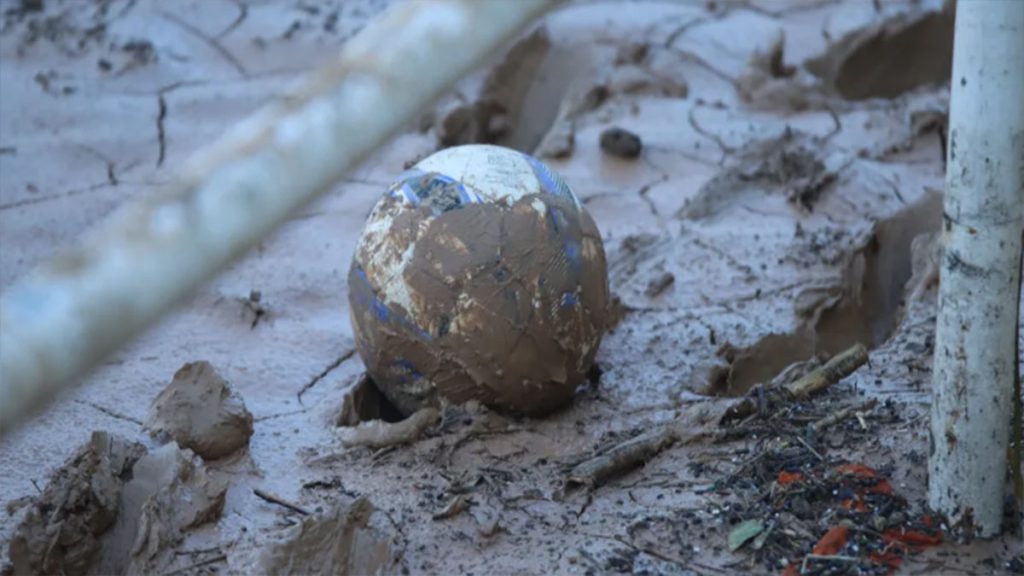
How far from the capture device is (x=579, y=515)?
2.91 metres

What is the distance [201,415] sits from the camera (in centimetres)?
328

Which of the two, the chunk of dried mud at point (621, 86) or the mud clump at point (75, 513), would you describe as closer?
the mud clump at point (75, 513)

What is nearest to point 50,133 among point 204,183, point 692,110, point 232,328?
point 232,328

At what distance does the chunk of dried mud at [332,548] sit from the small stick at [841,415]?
966 millimetres

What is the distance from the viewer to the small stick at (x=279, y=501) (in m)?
Answer: 3.01

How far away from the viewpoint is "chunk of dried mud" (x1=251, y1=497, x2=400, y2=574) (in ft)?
8.93

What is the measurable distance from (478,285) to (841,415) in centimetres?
85

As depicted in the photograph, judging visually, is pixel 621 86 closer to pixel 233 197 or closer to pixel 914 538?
pixel 914 538

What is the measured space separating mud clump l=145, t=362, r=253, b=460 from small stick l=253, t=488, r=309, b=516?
0.20 m

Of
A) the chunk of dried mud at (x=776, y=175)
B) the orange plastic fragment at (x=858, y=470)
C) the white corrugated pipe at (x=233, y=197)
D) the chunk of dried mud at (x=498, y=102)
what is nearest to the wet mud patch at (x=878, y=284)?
the chunk of dried mud at (x=776, y=175)

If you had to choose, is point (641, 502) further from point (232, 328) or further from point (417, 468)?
point (232, 328)

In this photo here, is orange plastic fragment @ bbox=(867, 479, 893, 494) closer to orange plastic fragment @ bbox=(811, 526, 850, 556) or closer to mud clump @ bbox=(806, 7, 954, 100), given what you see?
orange plastic fragment @ bbox=(811, 526, 850, 556)

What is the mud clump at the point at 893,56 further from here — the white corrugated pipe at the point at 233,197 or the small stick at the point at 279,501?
the white corrugated pipe at the point at 233,197

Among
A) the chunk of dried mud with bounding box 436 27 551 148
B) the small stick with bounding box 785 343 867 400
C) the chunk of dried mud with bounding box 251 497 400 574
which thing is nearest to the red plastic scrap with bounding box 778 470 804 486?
the small stick with bounding box 785 343 867 400
